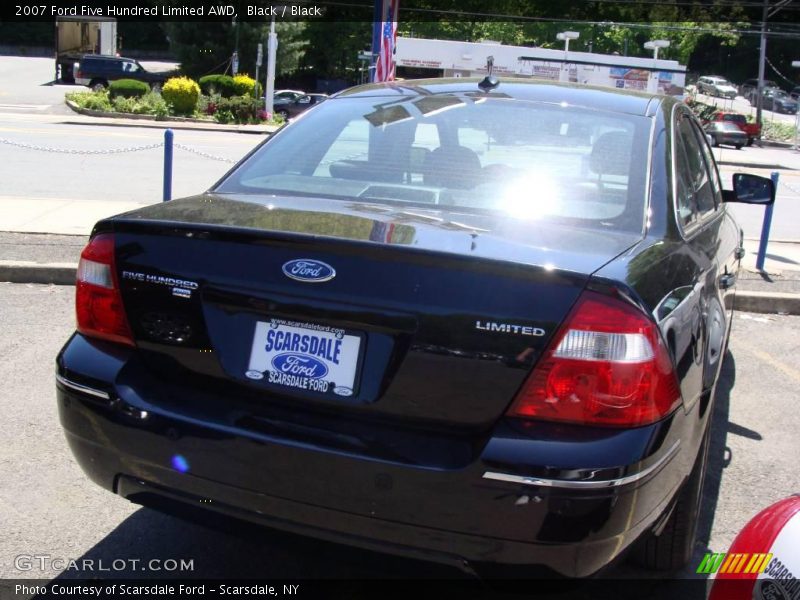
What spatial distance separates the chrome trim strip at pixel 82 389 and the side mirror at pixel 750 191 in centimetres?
353

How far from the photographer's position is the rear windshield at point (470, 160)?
3.20 m

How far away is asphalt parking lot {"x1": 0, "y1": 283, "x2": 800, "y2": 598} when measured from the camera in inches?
126

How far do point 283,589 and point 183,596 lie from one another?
1.12ft

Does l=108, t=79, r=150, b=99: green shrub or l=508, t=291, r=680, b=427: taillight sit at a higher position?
l=508, t=291, r=680, b=427: taillight

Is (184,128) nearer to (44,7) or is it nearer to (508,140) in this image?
(508,140)

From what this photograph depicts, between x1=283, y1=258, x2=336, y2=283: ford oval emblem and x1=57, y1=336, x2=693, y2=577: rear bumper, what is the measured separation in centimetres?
46

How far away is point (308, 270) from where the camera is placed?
257 centimetres

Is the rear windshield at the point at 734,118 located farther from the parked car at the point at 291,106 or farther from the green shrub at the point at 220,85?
the green shrub at the point at 220,85

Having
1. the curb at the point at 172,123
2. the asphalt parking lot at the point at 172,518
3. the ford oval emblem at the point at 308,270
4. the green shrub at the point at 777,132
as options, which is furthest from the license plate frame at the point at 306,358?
the green shrub at the point at 777,132

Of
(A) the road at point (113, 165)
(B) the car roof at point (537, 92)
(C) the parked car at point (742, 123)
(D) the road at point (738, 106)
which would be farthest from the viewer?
(D) the road at point (738, 106)

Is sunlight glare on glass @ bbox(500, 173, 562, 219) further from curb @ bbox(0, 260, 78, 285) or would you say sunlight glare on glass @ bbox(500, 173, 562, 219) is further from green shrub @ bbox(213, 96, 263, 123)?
green shrub @ bbox(213, 96, 263, 123)

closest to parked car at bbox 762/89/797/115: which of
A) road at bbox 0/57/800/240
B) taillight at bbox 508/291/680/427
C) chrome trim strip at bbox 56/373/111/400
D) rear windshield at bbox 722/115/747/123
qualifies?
rear windshield at bbox 722/115/747/123

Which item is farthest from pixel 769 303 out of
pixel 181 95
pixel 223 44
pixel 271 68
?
pixel 223 44

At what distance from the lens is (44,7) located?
72.7 m
